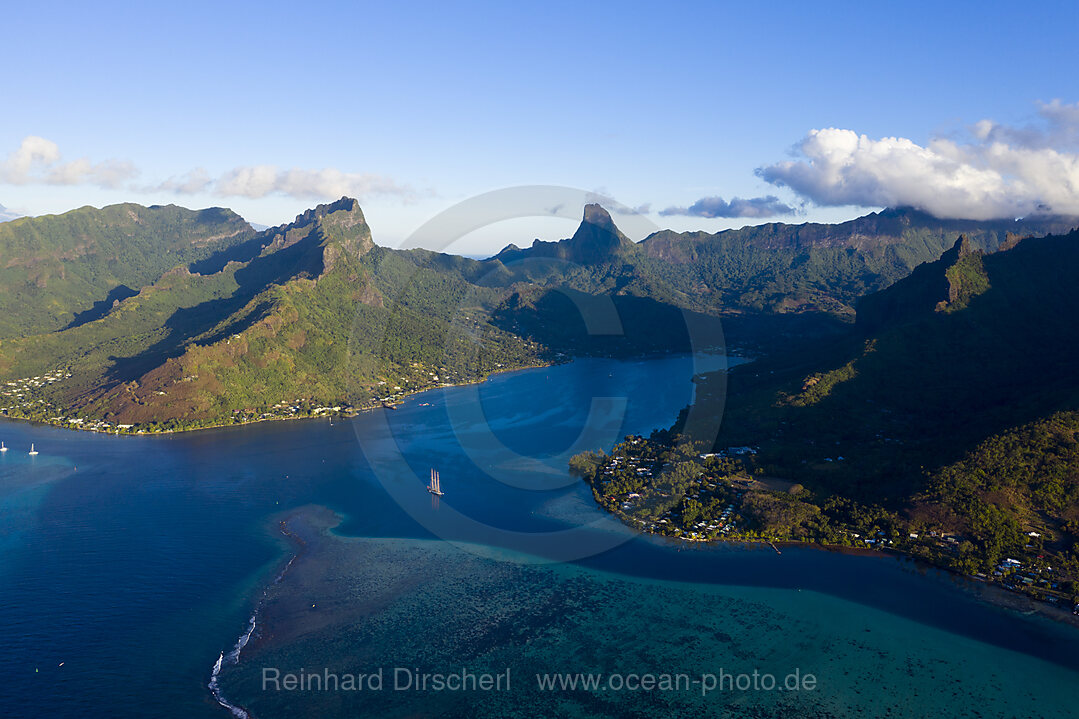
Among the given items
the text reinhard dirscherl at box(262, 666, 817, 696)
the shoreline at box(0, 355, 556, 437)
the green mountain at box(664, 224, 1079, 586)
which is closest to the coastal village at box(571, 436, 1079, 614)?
the green mountain at box(664, 224, 1079, 586)

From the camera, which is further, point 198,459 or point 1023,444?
point 198,459

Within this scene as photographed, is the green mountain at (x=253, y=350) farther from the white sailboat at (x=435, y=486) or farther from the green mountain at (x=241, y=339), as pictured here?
the white sailboat at (x=435, y=486)

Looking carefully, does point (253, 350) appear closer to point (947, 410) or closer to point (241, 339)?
point (241, 339)

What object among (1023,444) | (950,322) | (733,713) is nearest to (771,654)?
(733,713)

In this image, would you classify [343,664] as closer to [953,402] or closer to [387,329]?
[953,402]

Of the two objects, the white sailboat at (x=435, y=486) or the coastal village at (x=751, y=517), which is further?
the white sailboat at (x=435, y=486)

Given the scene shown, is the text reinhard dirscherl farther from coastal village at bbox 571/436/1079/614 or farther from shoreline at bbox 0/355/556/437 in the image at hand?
shoreline at bbox 0/355/556/437

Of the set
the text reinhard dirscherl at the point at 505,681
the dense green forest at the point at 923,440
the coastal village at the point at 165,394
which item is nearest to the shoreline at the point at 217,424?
the coastal village at the point at 165,394
